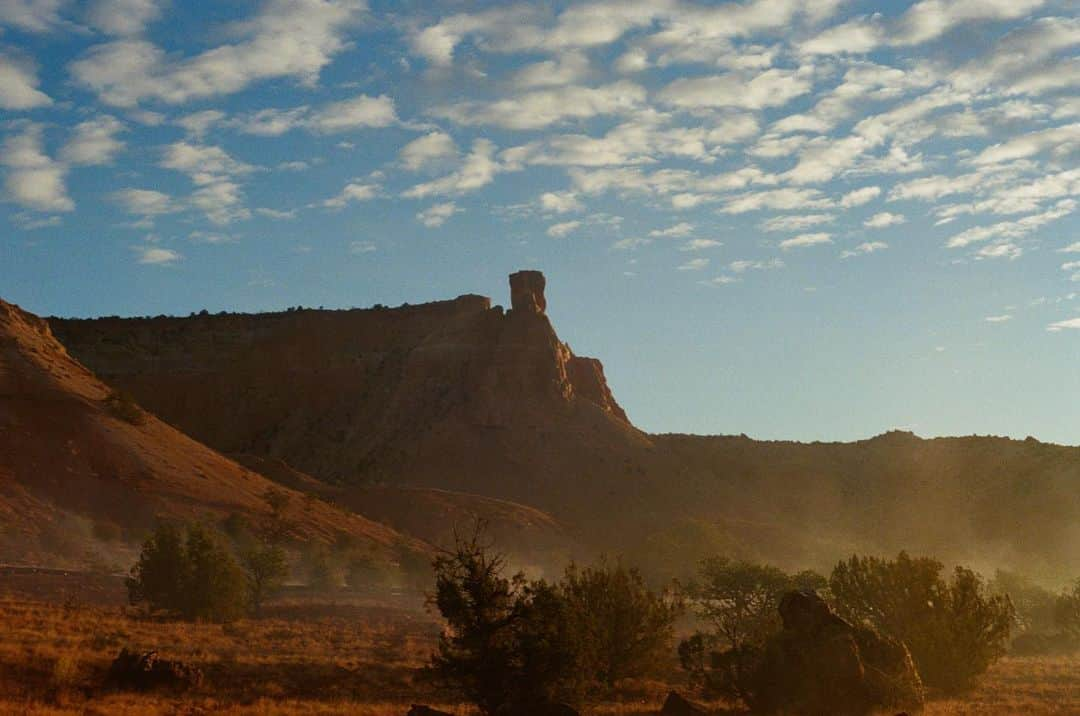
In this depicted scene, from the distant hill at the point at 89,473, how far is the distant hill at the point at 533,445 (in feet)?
52.1

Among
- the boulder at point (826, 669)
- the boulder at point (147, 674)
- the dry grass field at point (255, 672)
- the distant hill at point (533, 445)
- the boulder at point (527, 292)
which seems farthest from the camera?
the boulder at point (527, 292)

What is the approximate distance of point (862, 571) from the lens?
34688 millimetres

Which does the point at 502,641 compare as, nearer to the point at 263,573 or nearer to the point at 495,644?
the point at 495,644

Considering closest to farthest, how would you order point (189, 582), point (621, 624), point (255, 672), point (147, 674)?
point (147, 674), point (255, 672), point (621, 624), point (189, 582)

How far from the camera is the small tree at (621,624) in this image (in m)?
30.3

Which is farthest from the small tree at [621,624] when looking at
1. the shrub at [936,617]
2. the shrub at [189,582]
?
the shrub at [189,582]

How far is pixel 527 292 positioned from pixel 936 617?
312 feet

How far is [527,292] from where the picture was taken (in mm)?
123875

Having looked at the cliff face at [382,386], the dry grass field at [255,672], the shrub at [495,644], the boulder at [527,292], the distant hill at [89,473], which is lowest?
the dry grass field at [255,672]

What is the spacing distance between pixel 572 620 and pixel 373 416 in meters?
91.6

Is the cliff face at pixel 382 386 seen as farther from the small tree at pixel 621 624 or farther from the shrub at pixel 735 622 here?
the small tree at pixel 621 624

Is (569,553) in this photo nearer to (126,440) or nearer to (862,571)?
(126,440)

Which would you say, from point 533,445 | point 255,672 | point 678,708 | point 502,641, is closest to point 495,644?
point 502,641

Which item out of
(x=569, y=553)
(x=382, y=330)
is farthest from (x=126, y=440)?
(x=382, y=330)
